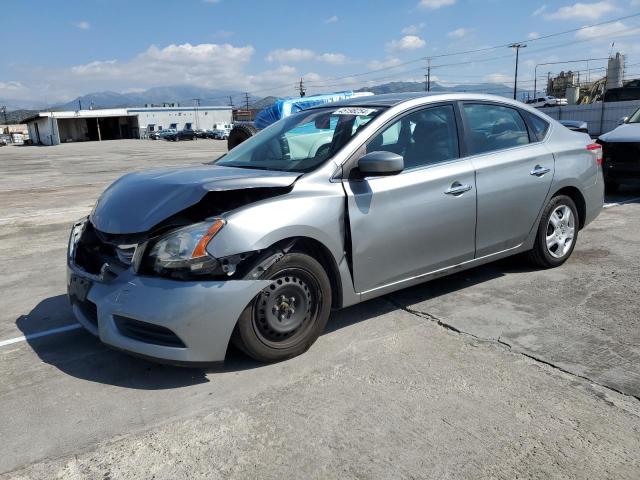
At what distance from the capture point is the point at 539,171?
4.86 m

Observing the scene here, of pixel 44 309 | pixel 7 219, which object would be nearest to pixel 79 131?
pixel 7 219

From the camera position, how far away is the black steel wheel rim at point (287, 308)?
3.34 m

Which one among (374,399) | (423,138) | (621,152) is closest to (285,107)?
(621,152)

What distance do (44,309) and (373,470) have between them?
11.5 ft

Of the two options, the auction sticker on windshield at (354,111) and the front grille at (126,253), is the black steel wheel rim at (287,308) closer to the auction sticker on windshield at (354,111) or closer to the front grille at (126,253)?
the front grille at (126,253)

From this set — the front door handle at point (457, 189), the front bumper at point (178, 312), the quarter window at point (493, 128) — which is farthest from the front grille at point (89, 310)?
the quarter window at point (493, 128)

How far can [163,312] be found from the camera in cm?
307

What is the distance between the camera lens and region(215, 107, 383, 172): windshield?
3932 millimetres

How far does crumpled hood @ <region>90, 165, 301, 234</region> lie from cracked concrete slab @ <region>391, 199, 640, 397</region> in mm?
1734

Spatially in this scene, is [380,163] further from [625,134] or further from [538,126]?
[625,134]

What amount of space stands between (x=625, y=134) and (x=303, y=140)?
280 inches

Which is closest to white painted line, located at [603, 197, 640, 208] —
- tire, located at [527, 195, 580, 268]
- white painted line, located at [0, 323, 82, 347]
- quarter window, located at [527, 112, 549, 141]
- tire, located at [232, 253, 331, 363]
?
tire, located at [527, 195, 580, 268]

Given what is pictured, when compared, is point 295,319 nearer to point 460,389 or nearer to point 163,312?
point 163,312

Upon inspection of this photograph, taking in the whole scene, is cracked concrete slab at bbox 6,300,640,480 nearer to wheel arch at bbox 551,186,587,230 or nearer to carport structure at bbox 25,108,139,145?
wheel arch at bbox 551,186,587,230
